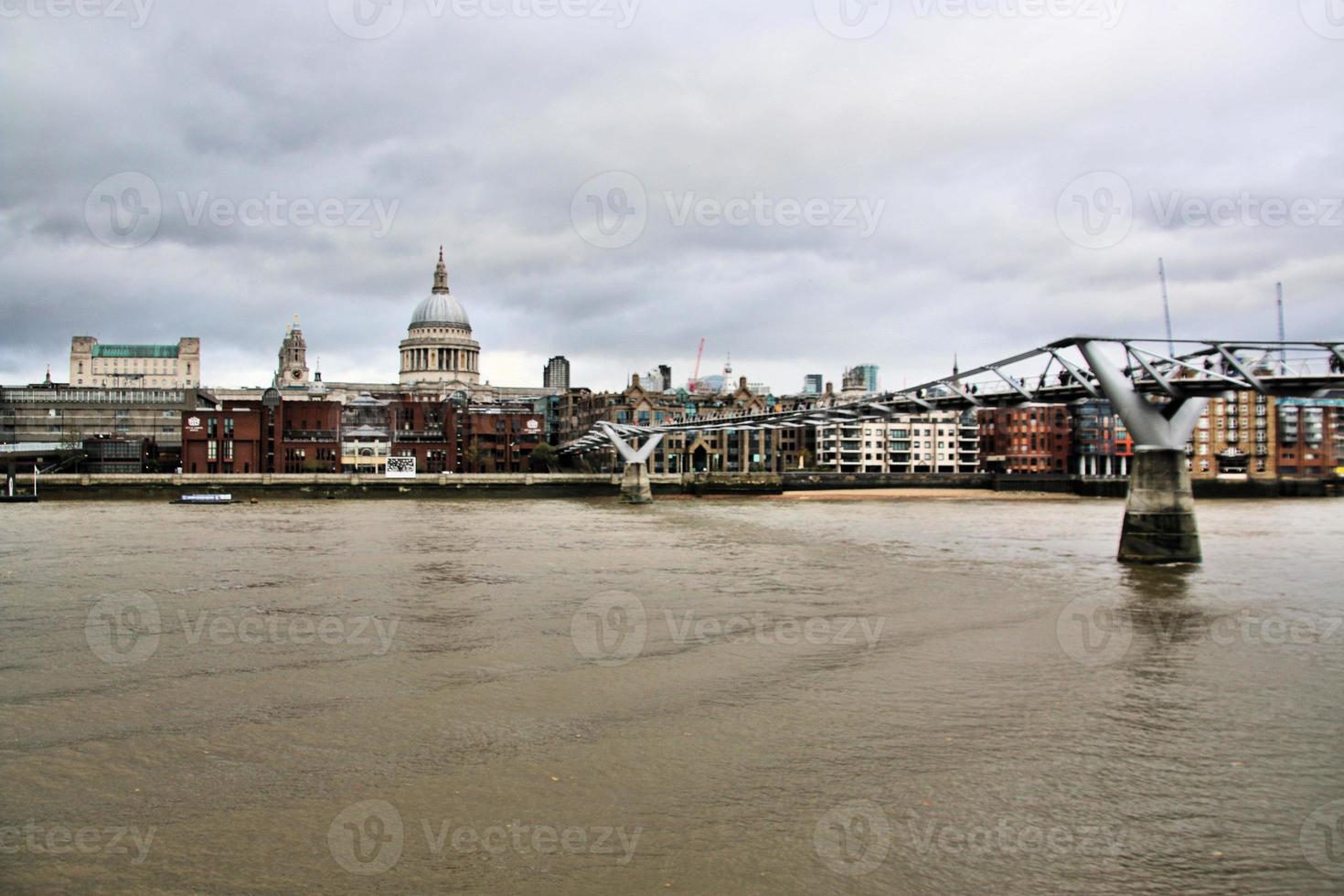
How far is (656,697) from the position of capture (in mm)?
13156

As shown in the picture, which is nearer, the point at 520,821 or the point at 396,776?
the point at 520,821

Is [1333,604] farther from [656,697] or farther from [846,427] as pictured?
[846,427]

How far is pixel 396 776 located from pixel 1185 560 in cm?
2550

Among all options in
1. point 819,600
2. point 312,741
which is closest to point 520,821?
point 312,741
